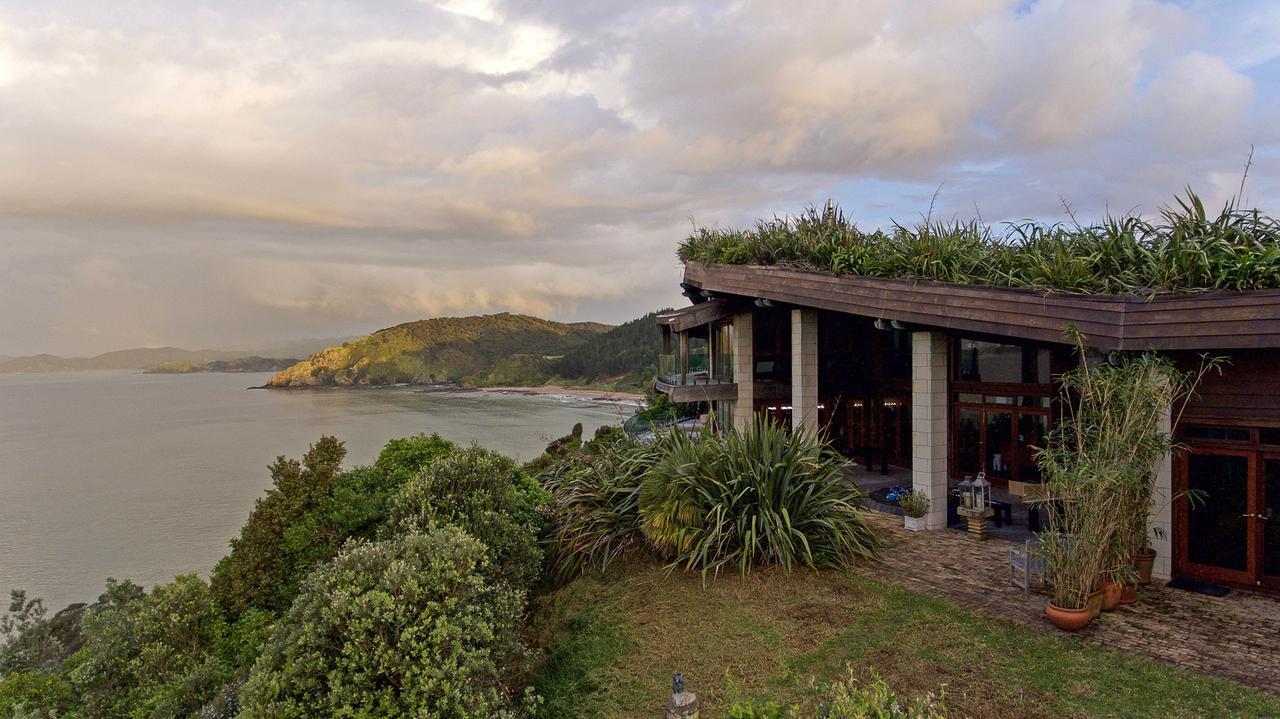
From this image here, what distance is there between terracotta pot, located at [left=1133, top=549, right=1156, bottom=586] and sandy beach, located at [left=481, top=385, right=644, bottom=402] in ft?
245

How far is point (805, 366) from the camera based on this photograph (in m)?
13.8

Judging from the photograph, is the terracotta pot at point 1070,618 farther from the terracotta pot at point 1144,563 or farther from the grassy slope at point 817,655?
the terracotta pot at point 1144,563

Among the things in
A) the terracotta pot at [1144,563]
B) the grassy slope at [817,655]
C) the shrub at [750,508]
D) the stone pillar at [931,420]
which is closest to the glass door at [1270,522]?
the terracotta pot at [1144,563]

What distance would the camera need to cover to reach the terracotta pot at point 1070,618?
6785mm

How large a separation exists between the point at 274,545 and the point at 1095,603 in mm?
11333

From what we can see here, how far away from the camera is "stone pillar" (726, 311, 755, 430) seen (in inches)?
668

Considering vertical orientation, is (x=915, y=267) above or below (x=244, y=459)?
above

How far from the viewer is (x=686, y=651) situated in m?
7.07

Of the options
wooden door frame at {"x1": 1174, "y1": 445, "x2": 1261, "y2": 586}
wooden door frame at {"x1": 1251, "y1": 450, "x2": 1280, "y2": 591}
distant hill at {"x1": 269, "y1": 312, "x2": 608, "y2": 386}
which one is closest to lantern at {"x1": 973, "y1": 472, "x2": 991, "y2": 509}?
wooden door frame at {"x1": 1174, "y1": 445, "x2": 1261, "y2": 586}

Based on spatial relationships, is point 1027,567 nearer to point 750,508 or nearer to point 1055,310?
point 750,508

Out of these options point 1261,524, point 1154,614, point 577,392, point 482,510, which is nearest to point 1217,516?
point 1261,524

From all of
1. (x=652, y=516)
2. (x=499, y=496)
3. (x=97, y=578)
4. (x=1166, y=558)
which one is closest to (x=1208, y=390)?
(x=1166, y=558)

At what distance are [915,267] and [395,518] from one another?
9.88 metres

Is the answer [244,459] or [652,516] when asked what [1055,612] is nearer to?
[652,516]
